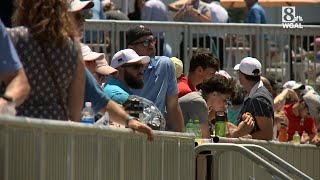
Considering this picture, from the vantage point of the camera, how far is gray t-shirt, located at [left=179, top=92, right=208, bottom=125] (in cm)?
1164

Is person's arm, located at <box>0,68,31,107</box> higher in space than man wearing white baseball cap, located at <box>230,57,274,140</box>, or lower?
higher

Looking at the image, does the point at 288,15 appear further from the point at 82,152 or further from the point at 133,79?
the point at 82,152

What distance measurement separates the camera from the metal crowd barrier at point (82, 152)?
6.49 meters

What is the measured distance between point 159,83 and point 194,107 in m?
0.50

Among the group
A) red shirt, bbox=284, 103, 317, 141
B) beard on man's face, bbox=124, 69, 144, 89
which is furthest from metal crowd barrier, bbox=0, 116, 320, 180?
red shirt, bbox=284, 103, 317, 141

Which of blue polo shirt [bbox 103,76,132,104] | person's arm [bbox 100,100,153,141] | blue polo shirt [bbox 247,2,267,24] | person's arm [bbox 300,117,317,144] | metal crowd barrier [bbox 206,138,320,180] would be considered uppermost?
person's arm [bbox 100,100,153,141]

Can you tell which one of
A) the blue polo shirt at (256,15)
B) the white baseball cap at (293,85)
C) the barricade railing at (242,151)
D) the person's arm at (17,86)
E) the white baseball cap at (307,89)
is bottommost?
the white baseball cap at (307,89)

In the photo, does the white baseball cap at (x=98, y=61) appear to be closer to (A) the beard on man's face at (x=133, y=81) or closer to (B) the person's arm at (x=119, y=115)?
(A) the beard on man's face at (x=133, y=81)

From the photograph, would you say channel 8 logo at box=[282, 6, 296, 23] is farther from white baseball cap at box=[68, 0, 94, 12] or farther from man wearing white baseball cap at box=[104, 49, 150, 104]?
white baseball cap at box=[68, 0, 94, 12]

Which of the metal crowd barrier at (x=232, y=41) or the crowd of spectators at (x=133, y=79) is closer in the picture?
the crowd of spectators at (x=133, y=79)

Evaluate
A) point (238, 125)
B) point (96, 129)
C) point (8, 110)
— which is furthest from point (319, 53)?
point (8, 110)

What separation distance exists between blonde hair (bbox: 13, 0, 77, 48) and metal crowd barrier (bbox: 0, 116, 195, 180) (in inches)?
20.6

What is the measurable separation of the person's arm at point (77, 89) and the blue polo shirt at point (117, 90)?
7.22 ft

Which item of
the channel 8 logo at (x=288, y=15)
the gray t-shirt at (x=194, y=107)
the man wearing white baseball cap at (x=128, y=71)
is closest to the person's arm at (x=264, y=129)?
the gray t-shirt at (x=194, y=107)
